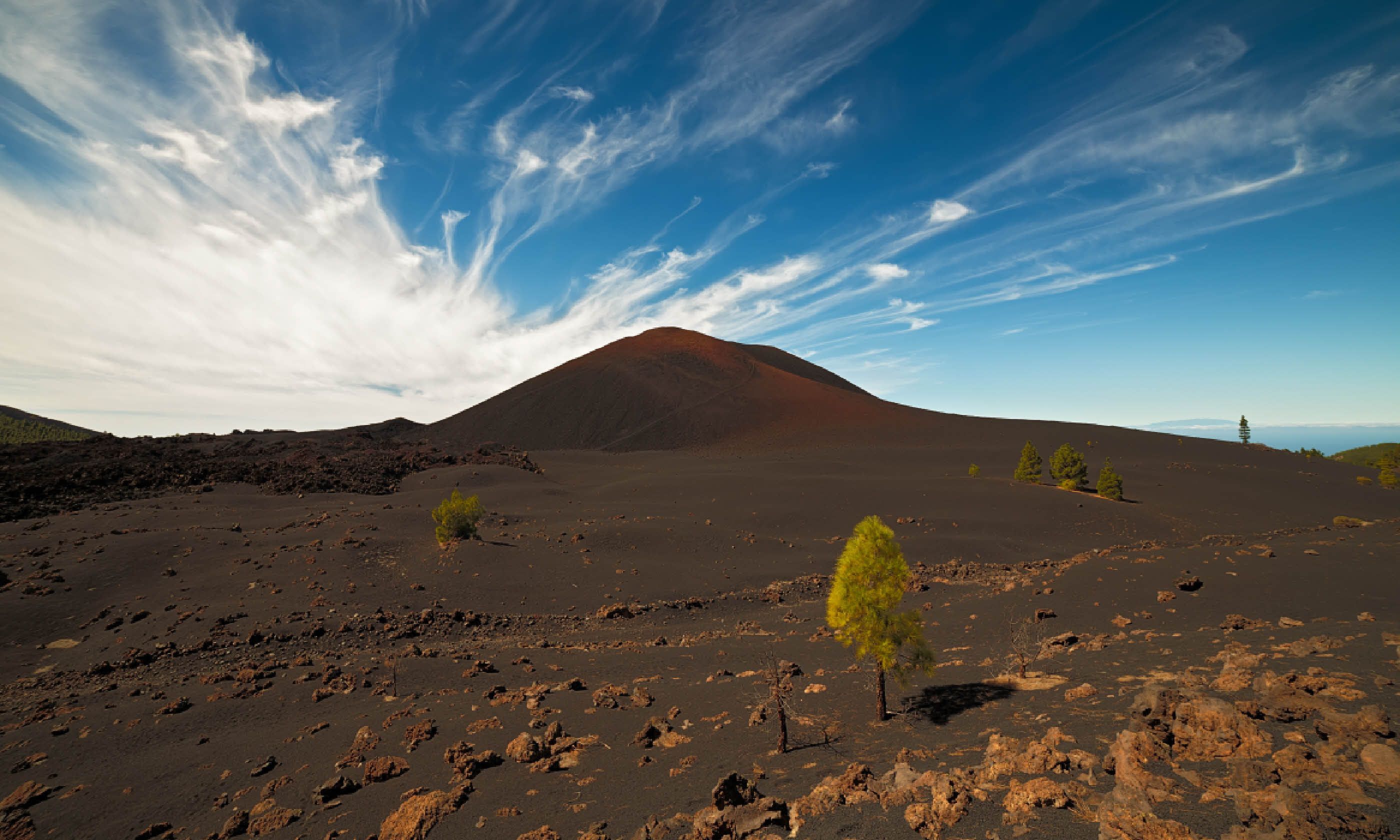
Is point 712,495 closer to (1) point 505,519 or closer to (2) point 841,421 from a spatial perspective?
(1) point 505,519

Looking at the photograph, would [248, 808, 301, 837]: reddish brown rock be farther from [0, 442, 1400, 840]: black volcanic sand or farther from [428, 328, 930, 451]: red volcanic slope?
[428, 328, 930, 451]: red volcanic slope

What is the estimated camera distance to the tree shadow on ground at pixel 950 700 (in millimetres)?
15554

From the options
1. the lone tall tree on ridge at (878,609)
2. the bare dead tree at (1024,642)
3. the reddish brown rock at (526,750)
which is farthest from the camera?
the bare dead tree at (1024,642)

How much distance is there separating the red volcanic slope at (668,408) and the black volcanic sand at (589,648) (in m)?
57.1

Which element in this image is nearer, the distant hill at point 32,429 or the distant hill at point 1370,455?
the distant hill at point 32,429

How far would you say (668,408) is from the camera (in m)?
113

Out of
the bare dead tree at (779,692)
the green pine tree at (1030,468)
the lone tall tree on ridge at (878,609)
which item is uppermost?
the green pine tree at (1030,468)

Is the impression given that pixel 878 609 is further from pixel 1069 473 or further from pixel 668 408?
pixel 668 408

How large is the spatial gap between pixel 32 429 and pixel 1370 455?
680 ft

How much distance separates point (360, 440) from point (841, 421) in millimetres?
79642

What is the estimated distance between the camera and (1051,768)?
406 inches

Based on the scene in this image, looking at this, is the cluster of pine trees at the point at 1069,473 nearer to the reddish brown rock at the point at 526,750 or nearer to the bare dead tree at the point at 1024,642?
the bare dead tree at the point at 1024,642

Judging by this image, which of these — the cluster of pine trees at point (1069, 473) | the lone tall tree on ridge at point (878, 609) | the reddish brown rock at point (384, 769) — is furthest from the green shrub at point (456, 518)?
the cluster of pine trees at point (1069, 473)

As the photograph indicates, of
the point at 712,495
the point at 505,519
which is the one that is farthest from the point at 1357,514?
the point at 505,519
